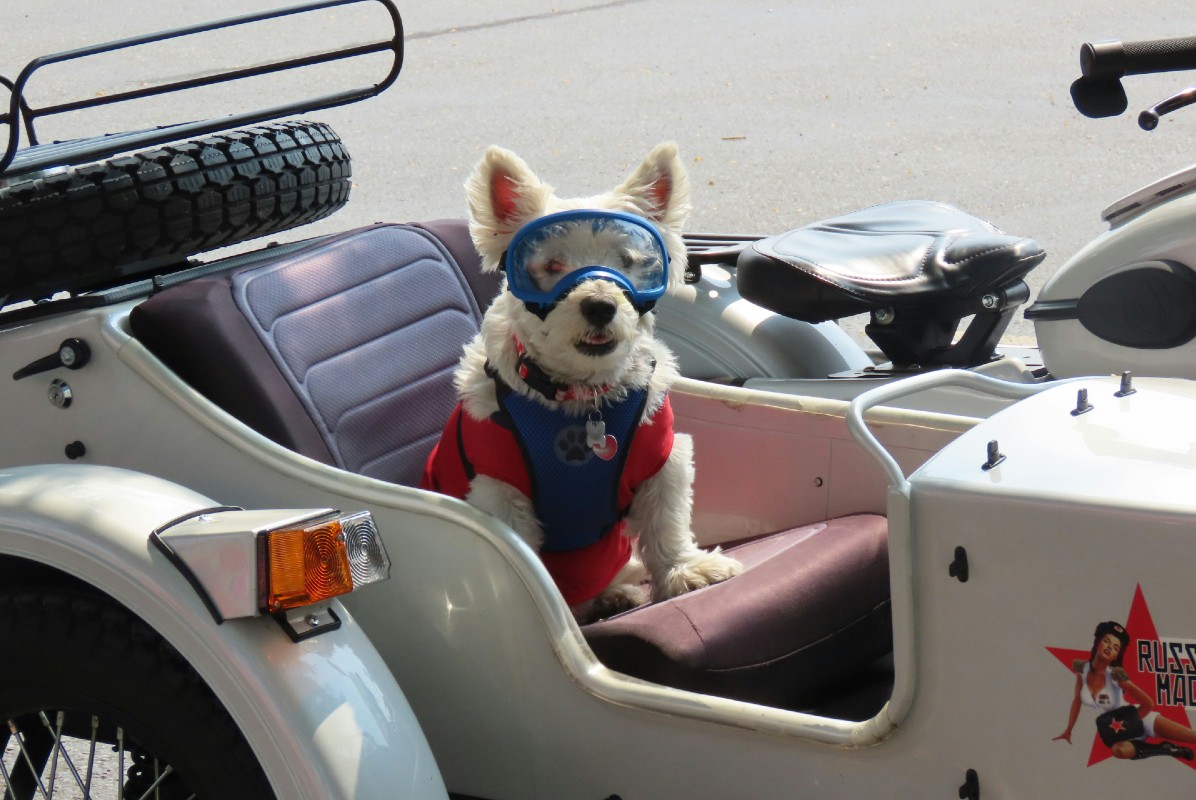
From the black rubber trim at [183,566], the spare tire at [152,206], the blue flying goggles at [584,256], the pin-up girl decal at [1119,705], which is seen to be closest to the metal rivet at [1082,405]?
the pin-up girl decal at [1119,705]

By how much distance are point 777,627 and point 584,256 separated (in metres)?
0.68

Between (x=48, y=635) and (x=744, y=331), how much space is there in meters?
1.95

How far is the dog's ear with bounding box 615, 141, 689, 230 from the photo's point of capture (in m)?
2.46

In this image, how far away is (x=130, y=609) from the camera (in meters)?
1.89

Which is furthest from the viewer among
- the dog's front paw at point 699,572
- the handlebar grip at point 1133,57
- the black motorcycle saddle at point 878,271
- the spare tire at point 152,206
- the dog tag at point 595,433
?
the black motorcycle saddle at point 878,271

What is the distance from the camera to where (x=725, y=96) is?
10172 millimetres

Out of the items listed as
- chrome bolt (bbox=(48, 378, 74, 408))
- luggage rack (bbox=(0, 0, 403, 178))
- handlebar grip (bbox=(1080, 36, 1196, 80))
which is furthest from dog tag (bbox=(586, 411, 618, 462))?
handlebar grip (bbox=(1080, 36, 1196, 80))

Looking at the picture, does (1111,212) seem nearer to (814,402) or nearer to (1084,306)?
(1084,306)

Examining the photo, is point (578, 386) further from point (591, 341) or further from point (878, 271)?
point (878, 271)

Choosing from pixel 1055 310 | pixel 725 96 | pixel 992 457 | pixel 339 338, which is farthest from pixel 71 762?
pixel 725 96

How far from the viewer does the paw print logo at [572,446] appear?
2.44 metres

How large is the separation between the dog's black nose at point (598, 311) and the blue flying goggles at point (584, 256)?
0.05 meters

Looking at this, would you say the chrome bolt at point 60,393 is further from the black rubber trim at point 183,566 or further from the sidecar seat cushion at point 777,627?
the sidecar seat cushion at point 777,627

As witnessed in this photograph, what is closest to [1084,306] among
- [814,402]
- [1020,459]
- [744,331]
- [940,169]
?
[814,402]
